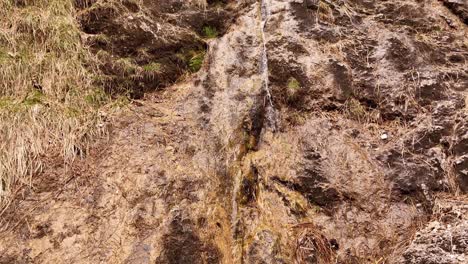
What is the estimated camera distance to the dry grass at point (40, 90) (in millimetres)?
3283

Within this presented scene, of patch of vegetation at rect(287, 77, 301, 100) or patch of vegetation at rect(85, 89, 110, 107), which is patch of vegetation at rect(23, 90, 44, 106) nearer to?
patch of vegetation at rect(85, 89, 110, 107)

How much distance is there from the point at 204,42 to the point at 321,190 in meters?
2.26

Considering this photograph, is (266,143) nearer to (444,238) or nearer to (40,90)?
(444,238)

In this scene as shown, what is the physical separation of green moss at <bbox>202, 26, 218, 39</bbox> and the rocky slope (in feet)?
0.12

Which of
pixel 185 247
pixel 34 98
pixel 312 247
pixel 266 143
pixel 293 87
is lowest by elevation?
A: pixel 312 247

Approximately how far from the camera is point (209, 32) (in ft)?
15.7

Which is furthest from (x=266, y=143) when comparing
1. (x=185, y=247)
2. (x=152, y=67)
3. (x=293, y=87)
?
(x=152, y=67)

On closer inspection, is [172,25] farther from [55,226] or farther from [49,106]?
[55,226]

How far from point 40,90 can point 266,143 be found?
2217 millimetres

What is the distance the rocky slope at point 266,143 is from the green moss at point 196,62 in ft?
0.07

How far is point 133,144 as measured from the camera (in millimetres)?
3613

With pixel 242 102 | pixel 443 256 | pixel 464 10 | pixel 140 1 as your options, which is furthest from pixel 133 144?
pixel 464 10

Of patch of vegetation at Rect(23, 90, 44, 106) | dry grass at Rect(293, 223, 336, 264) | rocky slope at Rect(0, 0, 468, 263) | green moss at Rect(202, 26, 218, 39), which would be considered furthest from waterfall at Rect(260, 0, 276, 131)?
patch of vegetation at Rect(23, 90, 44, 106)

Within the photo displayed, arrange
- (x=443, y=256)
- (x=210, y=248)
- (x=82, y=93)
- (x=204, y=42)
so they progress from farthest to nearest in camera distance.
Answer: (x=204, y=42) < (x=82, y=93) < (x=210, y=248) < (x=443, y=256)
